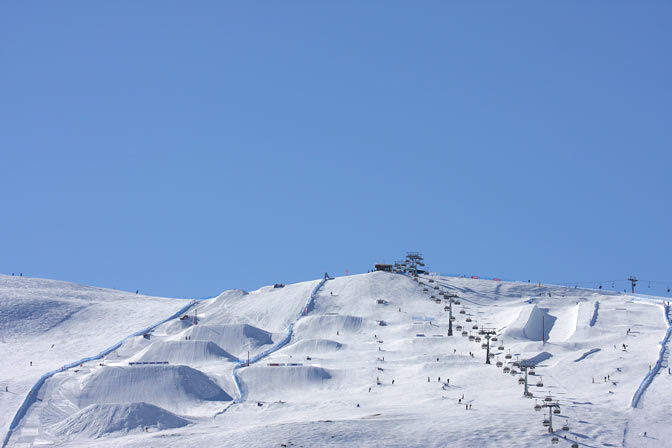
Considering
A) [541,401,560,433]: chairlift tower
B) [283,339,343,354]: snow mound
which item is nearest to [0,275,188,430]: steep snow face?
[283,339,343,354]: snow mound

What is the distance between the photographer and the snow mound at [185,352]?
12438cm

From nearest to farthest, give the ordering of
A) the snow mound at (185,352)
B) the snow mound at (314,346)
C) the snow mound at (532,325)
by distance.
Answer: the snow mound at (185,352) < the snow mound at (532,325) < the snow mound at (314,346)

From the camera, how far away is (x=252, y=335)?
13325cm

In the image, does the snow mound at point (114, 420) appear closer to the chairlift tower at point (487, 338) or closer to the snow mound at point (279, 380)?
the snow mound at point (279, 380)

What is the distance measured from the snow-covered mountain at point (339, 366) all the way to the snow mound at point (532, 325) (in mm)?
271

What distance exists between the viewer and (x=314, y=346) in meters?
128

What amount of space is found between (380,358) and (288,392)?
14.1 metres

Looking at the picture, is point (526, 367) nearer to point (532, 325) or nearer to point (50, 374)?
point (532, 325)

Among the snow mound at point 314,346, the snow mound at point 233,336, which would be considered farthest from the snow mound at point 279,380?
the snow mound at point 233,336

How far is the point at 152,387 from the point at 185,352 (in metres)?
16.2

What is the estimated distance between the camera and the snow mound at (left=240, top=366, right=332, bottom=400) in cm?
11075

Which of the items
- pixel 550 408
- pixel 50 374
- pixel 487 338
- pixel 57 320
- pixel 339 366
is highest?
pixel 57 320

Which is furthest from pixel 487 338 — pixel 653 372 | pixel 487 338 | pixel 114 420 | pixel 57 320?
pixel 57 320

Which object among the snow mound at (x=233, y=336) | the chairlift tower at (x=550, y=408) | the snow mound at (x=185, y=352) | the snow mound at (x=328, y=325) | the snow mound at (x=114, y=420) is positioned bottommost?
the snow mound at (x=114, y=420)
